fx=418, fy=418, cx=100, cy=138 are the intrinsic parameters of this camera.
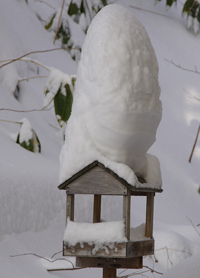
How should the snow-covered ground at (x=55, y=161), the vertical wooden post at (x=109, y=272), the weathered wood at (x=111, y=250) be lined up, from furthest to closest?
1. the snow-covered ground at (x=55, y=161)
2. the vertical wooden post at (x=109, y=272)
3. the weathered wood at (x=111, y=250)

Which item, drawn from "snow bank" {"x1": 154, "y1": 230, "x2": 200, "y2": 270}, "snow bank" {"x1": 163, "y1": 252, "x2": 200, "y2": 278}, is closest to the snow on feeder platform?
"snow bank" {"x1": 163, "y1": 252, "x2": 200, "y2": 278}

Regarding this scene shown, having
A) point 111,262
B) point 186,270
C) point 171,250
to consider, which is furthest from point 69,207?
point 171,250

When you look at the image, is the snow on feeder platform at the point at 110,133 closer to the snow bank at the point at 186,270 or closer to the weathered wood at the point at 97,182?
the weathered wood at the point at 97,182

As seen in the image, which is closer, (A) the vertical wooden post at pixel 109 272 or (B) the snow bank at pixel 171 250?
(A) the vertical wooden post at pixel 109 272

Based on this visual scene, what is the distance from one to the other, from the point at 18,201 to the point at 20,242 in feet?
0.69

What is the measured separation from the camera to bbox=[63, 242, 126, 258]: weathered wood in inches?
52.7

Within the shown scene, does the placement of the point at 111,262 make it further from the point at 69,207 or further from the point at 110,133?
→ the point at 110,133

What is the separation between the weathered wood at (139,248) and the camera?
1.35 metres

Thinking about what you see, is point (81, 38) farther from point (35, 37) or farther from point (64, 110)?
point (64, 110)

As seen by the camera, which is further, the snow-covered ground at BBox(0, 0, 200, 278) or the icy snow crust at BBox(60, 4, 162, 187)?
the snow-covered ground at BBox(0, 0, 200, 278)

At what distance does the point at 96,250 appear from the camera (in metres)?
1.36

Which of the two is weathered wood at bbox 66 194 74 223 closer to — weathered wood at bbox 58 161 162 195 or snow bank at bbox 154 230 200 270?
weathered wood at bbox 58 161 162 195

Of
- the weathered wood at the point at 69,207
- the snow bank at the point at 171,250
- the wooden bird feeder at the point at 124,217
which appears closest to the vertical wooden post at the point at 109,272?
the wooden bird feeder at the point at 124,217

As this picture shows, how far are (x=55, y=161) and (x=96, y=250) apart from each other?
5.51 ft
